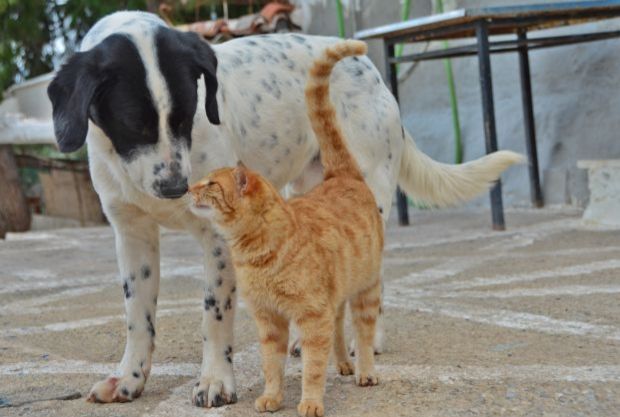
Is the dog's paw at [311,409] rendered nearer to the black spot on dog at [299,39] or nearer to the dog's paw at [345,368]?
the dog's paw at [345,368]

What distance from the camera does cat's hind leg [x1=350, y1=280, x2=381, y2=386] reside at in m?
2.82

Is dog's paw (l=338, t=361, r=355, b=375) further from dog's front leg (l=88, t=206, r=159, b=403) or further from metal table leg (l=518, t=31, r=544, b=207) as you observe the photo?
metal table leg (l=518, t=31, r=544, b=207)

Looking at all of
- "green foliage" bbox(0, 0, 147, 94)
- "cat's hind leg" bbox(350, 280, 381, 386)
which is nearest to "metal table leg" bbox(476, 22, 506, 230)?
"cat's hind leg" bbox(350, 280, 381, 386)

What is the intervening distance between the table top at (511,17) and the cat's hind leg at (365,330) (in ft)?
10.5

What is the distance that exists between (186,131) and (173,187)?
198 millimetres

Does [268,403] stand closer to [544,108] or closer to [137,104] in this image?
[137,104]

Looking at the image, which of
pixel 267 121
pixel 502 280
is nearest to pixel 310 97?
pixel 267 121

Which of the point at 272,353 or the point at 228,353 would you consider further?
the point at 228,353

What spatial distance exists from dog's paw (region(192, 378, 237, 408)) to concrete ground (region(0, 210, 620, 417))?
0.04 metres

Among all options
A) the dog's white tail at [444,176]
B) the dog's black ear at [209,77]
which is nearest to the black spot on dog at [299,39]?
the dog's white tail at [444,176]

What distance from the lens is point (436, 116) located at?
26.8 ft

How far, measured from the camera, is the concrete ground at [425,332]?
2666 millimetres

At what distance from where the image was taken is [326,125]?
301 cm

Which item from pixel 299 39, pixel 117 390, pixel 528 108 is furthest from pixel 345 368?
pixel 528 108
